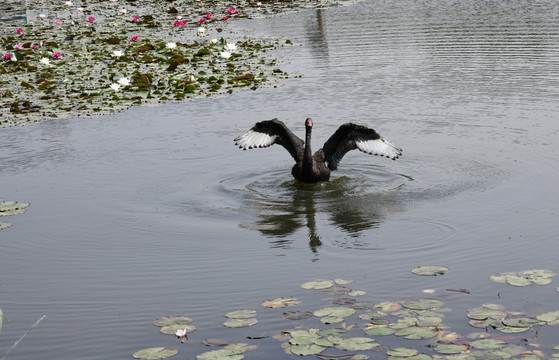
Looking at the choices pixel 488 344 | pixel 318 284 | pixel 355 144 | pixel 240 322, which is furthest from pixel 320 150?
pixel 488 344

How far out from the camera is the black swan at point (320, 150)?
9508 mm

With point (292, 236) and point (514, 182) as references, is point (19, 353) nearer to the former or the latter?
point (292, 236)

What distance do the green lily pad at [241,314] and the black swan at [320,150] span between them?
3.80m

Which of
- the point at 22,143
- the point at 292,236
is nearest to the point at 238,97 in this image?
the point at 22,143

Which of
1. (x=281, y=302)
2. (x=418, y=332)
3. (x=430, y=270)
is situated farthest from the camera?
(x=430, y=270)

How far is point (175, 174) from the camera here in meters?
10.0

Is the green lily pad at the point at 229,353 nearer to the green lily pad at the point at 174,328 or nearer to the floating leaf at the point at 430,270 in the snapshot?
the green lily pad at the point at 174,328

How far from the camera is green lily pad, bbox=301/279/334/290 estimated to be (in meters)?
6.16

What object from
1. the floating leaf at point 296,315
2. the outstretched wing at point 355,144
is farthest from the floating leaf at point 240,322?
the outstretched wing at point 355,144

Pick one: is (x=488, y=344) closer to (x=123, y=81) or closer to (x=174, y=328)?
(x=174, y=328)

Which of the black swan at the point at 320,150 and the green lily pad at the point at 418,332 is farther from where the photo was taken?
the black swan at the point at 320,150

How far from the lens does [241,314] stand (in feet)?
18.9

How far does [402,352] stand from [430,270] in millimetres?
1604

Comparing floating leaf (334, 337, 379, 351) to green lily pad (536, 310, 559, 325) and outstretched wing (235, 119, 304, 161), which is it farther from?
outstretched wing (235, 119, 304, 161)
